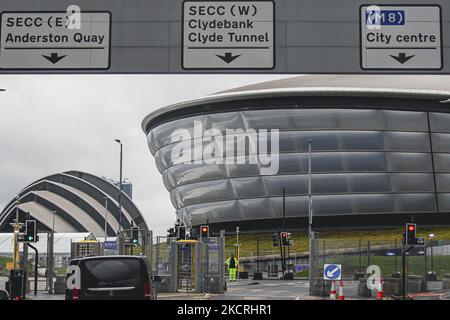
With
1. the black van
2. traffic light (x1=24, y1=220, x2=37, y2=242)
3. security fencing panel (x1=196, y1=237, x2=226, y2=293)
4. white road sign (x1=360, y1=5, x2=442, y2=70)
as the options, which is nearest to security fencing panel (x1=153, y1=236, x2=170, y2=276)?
security fencing panel (x1=196, y1=237, x2=226, y2=293)

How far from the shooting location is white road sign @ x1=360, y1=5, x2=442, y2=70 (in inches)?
659

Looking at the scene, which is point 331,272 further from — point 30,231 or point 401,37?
point 401,37

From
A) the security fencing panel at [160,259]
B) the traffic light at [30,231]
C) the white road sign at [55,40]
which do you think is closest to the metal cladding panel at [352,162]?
the security fencing panel at [160,259]

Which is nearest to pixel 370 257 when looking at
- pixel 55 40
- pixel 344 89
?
pixel 55 40

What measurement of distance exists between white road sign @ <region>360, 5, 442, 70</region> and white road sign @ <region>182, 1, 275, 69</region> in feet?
6.65

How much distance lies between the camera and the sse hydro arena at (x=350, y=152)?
104 metres

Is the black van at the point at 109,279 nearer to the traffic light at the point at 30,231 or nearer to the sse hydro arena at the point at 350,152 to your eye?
the traffic light at the point at 30,231

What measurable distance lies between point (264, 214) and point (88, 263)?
283 feet

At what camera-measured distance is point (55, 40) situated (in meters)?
17.2

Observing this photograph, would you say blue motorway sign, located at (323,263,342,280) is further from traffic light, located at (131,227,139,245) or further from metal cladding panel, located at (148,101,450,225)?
metal cladding panel, located at (148,101,450,225)

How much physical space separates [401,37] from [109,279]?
916cm

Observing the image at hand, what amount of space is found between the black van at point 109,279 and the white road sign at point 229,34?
19.2 ft
